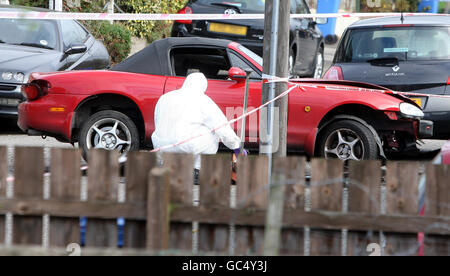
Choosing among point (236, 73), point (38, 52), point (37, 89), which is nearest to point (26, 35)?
point (38, 52)

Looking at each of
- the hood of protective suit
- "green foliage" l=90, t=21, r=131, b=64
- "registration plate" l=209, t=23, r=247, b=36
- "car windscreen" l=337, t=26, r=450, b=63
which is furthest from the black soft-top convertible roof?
"green foliage" l=90, t=21, r=131, b=64

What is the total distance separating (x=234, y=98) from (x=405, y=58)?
2.45 meters

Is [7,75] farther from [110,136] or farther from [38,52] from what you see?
[110,136]

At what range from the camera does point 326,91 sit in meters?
8.75

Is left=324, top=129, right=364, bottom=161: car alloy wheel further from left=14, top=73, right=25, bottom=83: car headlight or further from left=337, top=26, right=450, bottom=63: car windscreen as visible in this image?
left=14, top=73, right=25, bottom=83: car headlight

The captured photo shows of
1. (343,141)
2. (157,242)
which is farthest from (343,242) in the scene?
(343,141)

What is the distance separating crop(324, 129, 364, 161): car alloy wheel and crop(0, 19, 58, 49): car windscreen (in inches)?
183

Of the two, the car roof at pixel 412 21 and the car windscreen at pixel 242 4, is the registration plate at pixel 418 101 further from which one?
the car windscreen at pixel 242 4

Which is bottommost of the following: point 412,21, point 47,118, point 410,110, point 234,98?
point 47,118

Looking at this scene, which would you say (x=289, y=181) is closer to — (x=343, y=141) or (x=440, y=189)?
(x=440, y=189)

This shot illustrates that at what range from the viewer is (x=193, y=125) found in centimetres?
771

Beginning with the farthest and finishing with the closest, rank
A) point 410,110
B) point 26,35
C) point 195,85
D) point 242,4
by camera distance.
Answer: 1. point 242,4
2. point 26,35
3. point 410,110
4. point 195,85

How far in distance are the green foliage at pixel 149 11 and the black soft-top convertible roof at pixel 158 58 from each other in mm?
10325

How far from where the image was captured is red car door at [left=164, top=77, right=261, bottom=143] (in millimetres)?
8594
